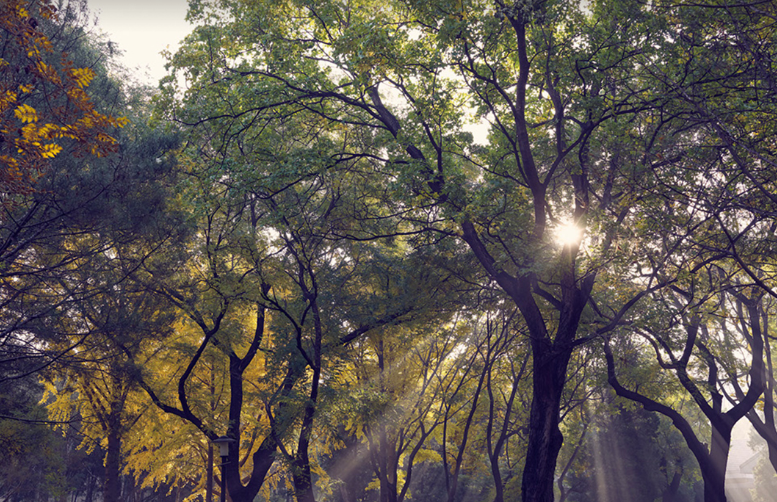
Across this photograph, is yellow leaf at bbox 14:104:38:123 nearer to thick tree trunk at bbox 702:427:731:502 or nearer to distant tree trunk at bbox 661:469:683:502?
thick tree trunk at bbox 702:427:731:502

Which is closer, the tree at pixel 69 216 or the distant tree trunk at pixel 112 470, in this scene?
the tree at pixel 69 216

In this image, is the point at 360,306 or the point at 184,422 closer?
the point at 360,306

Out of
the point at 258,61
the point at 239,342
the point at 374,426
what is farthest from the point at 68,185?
the point at 374,426

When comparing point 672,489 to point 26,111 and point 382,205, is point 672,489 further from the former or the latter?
point 26,111

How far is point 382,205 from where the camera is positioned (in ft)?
42.0

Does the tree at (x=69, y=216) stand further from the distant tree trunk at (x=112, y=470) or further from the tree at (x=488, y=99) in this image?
the distant tree trunk at (x=112, y=470)

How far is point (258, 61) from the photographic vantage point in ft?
33.8

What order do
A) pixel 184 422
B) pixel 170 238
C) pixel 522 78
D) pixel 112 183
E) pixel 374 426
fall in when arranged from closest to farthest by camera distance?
pixel 522 78 < pixel 112 183 < pixel 170 238 < pixel 374 426 < pixel 184 422

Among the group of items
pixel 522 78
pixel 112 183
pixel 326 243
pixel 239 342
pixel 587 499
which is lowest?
pixel 587 499

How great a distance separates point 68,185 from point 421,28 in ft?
22.4

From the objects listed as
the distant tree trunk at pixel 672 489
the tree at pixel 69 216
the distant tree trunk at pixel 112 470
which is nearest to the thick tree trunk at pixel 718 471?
the tree at pixel 69 216

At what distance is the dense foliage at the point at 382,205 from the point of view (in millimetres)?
7543

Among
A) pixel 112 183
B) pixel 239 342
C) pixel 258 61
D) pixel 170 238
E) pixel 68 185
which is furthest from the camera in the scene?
pixel 239 342

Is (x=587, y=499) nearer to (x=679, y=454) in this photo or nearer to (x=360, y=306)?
(x=679, y=454)
